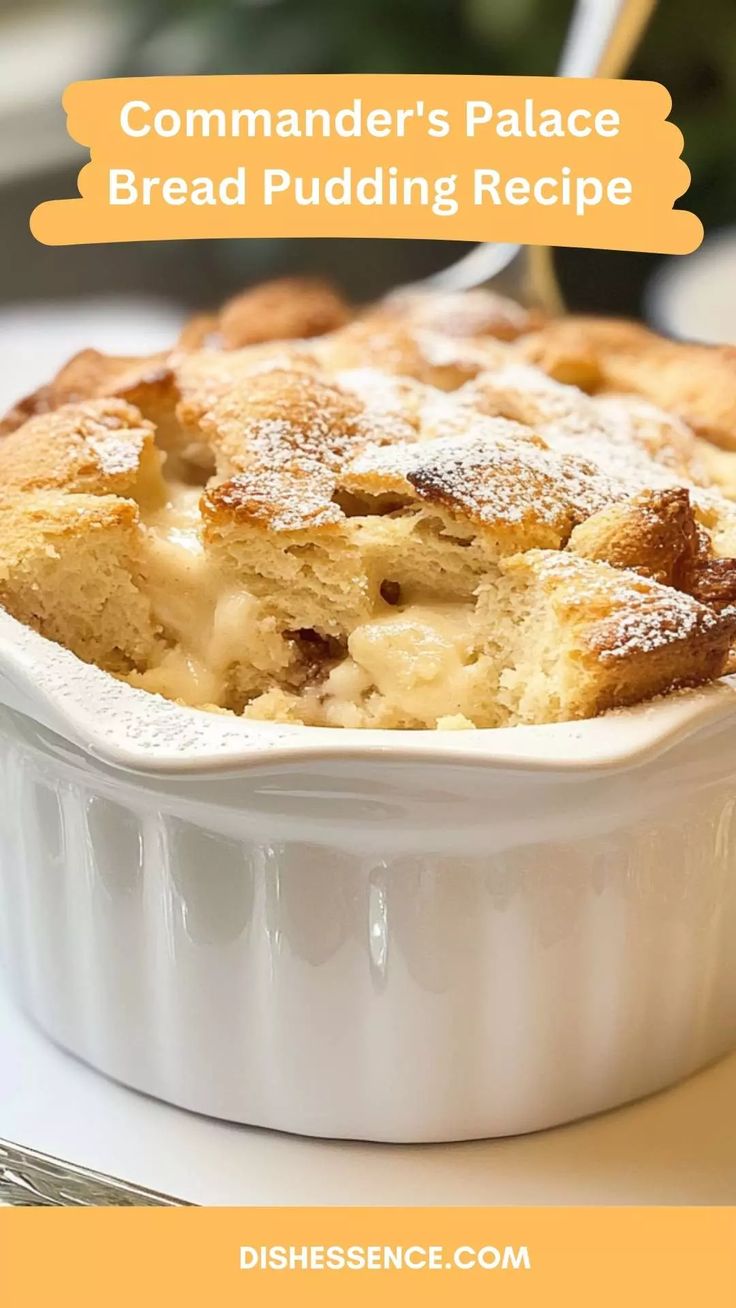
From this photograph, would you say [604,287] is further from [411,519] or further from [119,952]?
[119,952]

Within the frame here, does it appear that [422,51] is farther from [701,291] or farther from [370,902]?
[370,902]

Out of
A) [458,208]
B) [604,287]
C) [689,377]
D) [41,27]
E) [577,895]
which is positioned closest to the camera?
[577,895]

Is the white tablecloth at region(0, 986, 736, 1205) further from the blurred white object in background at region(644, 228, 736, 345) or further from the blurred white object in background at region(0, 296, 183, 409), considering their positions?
the blurred white object in background at region(644, 228, 736, 345)

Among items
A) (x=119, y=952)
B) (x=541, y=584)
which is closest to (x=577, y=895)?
(x=541, y=584)

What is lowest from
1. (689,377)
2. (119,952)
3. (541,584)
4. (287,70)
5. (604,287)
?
(119,952)

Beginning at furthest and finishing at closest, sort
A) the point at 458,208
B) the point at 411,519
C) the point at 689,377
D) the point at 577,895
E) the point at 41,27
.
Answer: the point at 41,27, the point at 689,377, the point at 458,208, the point at 411,519, the point at 577,895

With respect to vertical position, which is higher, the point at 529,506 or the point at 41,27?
the point at 41,27

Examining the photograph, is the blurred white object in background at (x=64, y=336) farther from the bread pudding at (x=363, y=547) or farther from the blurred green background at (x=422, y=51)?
the blurred green background at (x=422, y=51)
